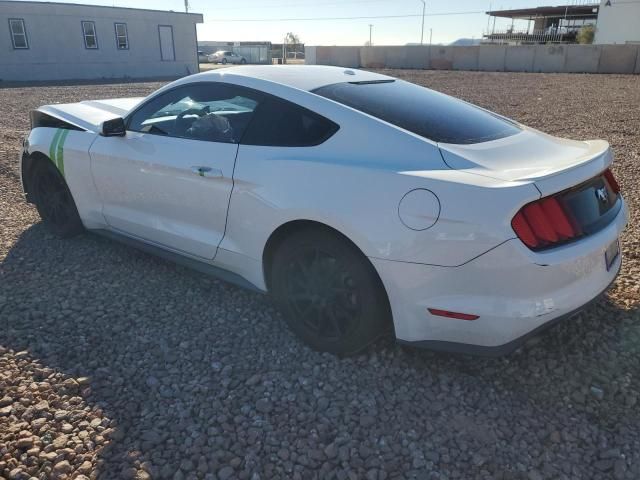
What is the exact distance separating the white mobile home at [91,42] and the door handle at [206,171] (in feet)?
92.7

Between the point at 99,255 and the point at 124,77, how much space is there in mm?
28976

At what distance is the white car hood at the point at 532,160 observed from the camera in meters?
2.38

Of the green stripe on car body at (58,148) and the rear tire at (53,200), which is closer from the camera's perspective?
the green stripe on car body at (58,148)

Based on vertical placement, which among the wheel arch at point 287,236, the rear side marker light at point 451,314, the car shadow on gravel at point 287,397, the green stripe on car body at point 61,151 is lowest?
the car shadow on gravel at point 287,397

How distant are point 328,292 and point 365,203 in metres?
0.58

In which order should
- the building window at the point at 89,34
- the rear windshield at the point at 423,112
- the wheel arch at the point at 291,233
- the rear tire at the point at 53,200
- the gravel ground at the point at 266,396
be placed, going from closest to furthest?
the gravel ground at the point at 266,396
the wheel arch at the point at 291,233
the rear windshield at the point at 423,112
the rear tire at the point at 53,200
the building window at the point at 89,34

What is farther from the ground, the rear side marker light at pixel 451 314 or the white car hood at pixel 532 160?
the white car hood at pixel 532 160

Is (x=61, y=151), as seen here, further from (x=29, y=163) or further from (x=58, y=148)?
(x=29, y=163)

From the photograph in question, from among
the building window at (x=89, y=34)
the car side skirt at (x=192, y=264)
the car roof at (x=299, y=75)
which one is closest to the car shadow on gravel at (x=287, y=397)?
the car side skirt at (x=192, y=264)

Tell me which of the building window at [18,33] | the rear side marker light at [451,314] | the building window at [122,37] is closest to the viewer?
the rear side marker light at [451,314]

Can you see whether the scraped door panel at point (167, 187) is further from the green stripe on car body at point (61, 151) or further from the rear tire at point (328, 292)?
the rear tire at point (328, 292)

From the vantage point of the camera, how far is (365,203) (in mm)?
2537

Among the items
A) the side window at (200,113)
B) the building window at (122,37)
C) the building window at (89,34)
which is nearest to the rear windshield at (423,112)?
the side window at (200,113)

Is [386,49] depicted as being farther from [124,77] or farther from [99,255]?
[99,255]
